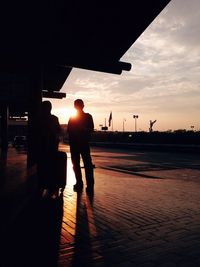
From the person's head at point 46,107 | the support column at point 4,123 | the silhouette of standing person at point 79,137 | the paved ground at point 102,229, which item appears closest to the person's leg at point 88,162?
the silhouette of standing person at point 79,137

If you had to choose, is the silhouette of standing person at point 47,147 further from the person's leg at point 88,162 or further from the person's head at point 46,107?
the person's leg at point 88,162

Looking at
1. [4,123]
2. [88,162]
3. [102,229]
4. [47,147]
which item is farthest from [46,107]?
[4,123]

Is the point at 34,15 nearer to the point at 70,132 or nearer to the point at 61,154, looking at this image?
the point at 70,132

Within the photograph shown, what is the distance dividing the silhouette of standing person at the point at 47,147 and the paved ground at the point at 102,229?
1.15ft

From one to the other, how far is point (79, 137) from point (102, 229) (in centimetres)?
278

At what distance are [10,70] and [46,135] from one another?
6.42 meters

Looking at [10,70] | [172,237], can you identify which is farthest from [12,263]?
[10,70]

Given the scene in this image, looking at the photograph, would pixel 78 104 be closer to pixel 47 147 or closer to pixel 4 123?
pixel 47 147

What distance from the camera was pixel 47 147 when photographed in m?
5.06

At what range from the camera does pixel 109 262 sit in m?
2.61

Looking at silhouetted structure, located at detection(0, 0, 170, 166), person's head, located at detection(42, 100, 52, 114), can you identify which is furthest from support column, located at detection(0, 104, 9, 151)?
person's head, located at detection(42, 100, 52, 114)

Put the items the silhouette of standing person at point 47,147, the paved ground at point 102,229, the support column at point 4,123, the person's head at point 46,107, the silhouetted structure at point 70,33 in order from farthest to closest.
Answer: the support column at point 4,123 < the silhouetted structure at point 70,33 < the person's head at point 46,107 < the silhouette of standing person at point 47,147 < the paved ground at point 102,229

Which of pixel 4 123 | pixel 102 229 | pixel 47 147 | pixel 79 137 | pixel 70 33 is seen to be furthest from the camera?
pixel 4 123

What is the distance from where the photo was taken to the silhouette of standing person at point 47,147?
4.96 metres
